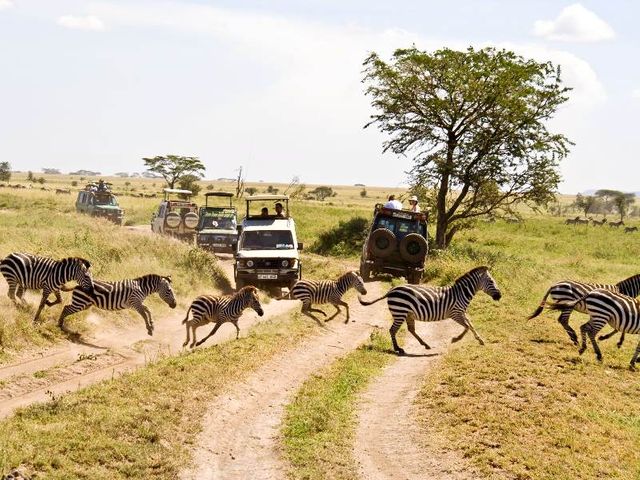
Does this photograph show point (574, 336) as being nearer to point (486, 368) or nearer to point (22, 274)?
point (486, 368)

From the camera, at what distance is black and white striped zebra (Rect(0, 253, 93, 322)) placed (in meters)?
16.9

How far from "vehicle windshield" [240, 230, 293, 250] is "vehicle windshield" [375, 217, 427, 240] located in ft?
11.7

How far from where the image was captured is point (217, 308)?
16219 mm

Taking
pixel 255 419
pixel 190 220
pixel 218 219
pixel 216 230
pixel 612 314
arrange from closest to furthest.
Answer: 1. pixel 255 419
2. pixel 612 314
3. pixel 216 230
4. pixel 218 219
5. pixel 190 220

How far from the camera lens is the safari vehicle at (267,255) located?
75.0 ft

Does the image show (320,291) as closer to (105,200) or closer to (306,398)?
(306,398)


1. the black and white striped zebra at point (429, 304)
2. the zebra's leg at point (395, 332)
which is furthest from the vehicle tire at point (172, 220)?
the zebra's leg at point (395, 332)

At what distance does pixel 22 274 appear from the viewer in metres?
17.0

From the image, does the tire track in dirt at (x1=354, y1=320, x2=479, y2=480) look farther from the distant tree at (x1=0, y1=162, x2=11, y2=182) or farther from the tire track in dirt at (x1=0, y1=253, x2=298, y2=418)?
the distant tree at (x1=0, y1=162, x2=11, y2=182)

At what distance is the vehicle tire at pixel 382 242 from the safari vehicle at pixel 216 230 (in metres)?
8.02

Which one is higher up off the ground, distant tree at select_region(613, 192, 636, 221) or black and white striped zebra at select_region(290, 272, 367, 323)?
distant tree at select_region(613, 192, 636, 221)

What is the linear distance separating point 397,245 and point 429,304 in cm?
851

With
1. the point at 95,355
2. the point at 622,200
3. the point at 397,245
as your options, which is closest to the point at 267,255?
the point at 397,245

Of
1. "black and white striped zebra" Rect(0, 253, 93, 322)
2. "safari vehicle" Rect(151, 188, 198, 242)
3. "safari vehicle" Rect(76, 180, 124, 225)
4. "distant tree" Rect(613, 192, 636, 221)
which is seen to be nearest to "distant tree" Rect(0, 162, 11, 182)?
"safari vehicle" Rect(76, 180, 124, 225)
